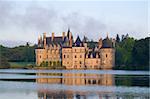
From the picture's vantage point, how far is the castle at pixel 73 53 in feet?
230

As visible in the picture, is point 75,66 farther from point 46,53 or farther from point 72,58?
point 46,53

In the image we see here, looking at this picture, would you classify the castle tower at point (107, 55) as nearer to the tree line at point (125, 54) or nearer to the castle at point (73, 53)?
the castle at point (73, 53)

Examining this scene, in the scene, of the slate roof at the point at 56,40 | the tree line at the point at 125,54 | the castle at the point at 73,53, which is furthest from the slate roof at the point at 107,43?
the slate roof at the point at 56,40

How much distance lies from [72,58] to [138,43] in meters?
20.0

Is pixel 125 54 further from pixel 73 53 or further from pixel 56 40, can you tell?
pixel 56 40

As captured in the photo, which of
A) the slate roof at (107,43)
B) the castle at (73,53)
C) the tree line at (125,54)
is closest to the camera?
the tree line at (125,54)

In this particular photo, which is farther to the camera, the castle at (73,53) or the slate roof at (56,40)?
the slate roof at (56,40)

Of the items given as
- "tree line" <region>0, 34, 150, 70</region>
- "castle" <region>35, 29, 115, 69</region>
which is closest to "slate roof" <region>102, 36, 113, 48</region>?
"castle" <region>35, 29, 115, 69</region>

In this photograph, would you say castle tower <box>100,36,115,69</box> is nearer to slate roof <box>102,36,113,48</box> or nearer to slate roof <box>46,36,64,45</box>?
slate roof <box>102,36,113,48</box>

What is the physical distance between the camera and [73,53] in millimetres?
70812

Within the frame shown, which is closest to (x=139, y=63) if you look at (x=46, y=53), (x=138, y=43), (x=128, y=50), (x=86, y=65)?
(x=138, y=43)

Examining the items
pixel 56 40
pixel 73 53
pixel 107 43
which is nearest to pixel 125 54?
pixel 107 43

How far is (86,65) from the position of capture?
69.9m

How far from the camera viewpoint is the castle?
7000cm
